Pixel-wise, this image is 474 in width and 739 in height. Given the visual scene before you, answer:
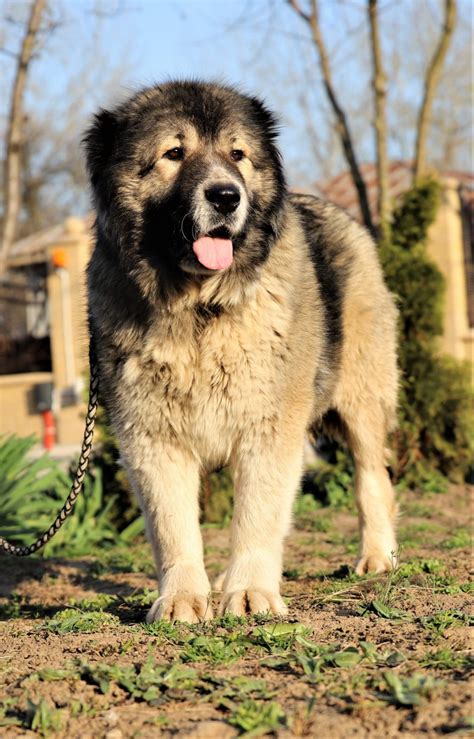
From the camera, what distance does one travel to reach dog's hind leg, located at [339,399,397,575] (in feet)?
16.3

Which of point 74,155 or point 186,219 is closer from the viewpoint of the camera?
point 186,219

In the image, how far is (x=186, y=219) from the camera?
395 cm

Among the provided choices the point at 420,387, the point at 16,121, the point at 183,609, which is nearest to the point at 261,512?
the point at 183,609

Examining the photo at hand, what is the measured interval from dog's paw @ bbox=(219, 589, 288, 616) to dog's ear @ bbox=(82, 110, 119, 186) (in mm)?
1901

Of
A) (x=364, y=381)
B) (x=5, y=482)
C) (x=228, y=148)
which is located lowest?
(x=5, y=482)

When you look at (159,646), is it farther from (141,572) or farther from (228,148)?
(141,572)

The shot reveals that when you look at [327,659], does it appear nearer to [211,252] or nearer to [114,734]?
[114,734]

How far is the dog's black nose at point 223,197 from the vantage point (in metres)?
3.85

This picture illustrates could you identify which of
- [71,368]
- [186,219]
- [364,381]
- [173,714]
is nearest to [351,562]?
[364,381]

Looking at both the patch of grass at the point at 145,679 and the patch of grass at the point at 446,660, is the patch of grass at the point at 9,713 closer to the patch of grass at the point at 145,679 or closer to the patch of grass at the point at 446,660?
the patch of grass at the point at 145,679

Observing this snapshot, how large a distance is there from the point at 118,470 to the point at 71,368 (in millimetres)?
11053

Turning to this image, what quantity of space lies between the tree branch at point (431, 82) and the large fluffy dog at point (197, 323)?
658 centimetres

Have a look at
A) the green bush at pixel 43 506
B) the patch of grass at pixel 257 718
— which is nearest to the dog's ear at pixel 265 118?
the patch of grass at pixel 257 718

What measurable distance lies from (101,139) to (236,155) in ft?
1.99
